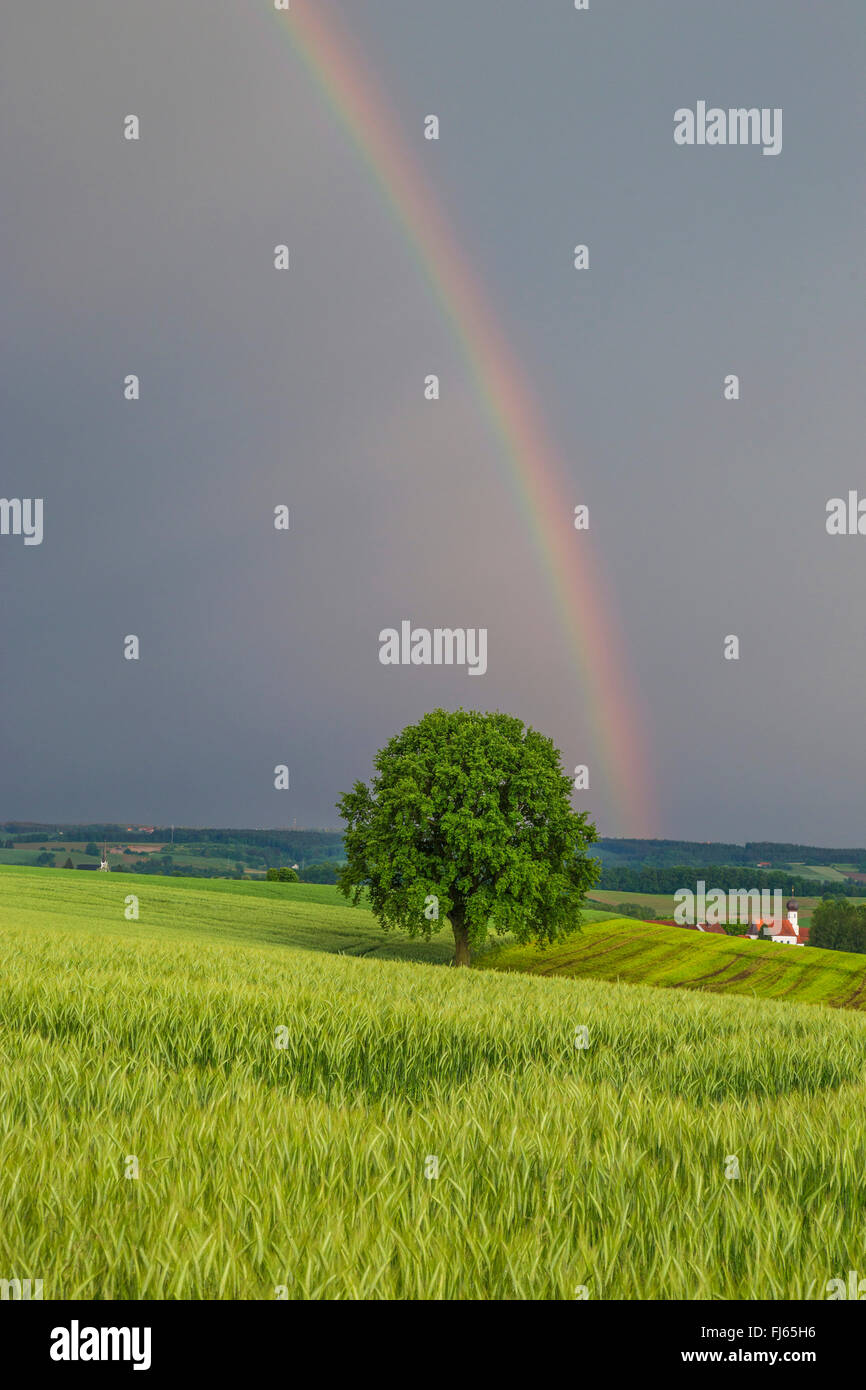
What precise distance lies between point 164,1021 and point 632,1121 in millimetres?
5792

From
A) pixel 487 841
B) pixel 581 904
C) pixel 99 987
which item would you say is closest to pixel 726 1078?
pixel 99 987

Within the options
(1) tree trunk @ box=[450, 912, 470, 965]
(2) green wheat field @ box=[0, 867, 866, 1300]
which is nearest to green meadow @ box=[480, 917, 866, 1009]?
(1) tree trunk @ box=[450, 912, 470, 965]

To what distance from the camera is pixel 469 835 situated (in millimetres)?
39844

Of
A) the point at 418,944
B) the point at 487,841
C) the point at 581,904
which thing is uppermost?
the point at 487,841

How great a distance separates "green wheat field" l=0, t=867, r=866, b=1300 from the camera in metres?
3.53

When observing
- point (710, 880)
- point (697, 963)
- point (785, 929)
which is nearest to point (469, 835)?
point (697, 963)

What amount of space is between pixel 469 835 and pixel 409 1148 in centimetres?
3506

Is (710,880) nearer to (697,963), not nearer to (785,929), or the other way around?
(785,929)

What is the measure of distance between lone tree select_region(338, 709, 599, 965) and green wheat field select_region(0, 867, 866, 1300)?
92.1 feet

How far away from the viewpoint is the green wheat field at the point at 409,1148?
3529 millimetres

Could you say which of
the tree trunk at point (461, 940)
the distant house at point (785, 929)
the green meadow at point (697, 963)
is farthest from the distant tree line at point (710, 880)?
the tree trunk at point (461, 940)

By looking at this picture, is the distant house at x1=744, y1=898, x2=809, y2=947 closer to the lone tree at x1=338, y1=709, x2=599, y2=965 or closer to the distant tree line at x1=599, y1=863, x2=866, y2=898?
the distant tree line at x1=599, y1=863, x2=866, y2=898
